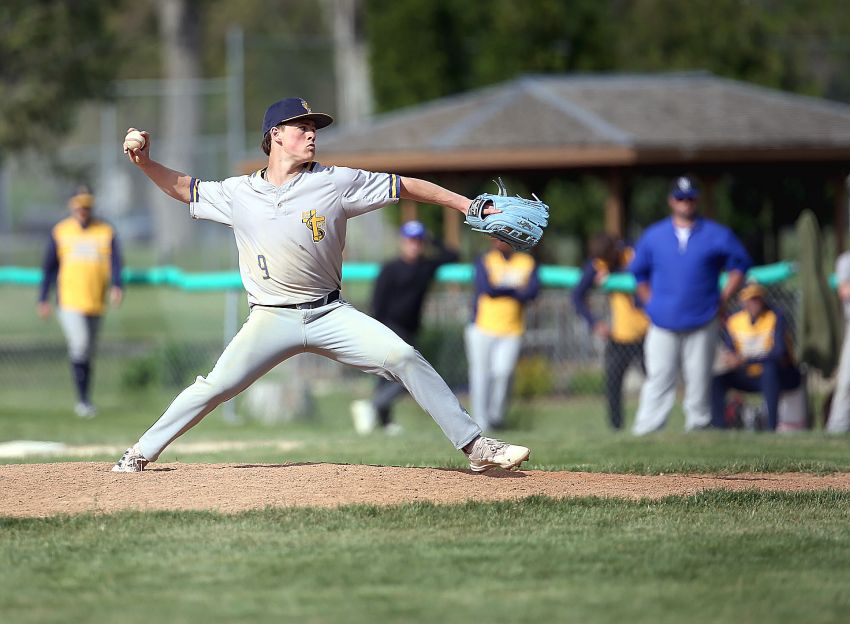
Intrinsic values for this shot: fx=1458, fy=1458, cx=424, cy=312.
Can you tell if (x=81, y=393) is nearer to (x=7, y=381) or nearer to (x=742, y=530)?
(x=7, y=381)

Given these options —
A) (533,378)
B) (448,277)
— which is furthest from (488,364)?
(533,378)

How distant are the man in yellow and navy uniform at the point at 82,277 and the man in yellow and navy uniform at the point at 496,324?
12.0 ft

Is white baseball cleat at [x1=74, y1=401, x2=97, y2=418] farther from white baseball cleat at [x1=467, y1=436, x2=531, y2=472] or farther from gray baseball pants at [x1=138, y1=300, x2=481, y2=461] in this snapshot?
white baseball cleat at [x1=467, y1=436, x2=531, y2=472]

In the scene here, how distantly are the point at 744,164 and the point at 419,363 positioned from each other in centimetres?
1439

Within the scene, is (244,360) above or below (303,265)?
below

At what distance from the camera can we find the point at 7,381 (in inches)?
690

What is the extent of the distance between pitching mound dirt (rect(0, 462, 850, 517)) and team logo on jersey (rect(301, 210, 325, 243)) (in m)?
1.16

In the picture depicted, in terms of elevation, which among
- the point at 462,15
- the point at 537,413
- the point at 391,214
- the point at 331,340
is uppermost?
the point at 462,15

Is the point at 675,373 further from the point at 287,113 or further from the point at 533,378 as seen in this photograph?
the point at 287,113

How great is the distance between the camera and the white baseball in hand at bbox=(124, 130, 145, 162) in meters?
6.79

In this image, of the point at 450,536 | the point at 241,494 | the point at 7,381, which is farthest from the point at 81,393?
the point at 450,536

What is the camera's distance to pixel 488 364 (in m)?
12.6

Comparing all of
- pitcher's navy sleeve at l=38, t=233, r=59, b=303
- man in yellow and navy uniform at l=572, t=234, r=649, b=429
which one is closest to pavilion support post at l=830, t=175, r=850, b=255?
man in yellow and navy uniform at l=572, t=234, r=649, b=429

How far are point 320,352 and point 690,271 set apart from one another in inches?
182
